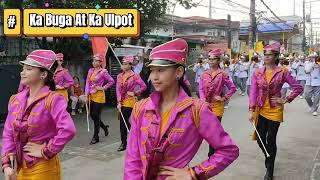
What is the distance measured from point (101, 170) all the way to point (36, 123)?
12.6ft

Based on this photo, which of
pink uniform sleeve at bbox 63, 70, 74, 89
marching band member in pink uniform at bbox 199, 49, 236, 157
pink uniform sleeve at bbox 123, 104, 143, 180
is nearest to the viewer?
pink uniform sleeve at bbox 123, 104, 143, 180

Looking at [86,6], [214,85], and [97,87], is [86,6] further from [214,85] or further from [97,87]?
[214,85]

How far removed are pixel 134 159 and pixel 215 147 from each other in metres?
0.50

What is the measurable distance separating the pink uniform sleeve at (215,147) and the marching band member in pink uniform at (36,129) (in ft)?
3.96

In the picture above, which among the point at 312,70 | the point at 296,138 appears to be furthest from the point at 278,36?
the point at 296,138

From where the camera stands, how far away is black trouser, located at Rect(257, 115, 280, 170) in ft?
21.4

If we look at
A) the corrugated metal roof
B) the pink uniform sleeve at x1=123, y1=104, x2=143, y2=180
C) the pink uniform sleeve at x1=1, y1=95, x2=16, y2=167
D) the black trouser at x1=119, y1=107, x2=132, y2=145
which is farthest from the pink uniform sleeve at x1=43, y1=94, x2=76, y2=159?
the corrugated metal roof

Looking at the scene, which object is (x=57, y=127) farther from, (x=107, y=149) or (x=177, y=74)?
(x=107, y=149)

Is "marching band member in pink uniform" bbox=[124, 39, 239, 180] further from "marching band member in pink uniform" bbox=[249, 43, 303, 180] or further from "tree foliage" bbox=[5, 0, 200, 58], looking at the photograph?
"tree foliage" bbox=[5, 0, 200, 58]

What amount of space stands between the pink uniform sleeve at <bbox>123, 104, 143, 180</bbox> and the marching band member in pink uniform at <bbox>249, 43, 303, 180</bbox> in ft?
12.7

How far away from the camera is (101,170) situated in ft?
24.3

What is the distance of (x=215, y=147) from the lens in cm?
291

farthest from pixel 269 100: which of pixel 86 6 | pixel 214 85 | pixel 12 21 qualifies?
pixel 12 21

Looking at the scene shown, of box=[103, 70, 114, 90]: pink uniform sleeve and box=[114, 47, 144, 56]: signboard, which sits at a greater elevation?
box=[114, 47, 144, 56]: signboard
